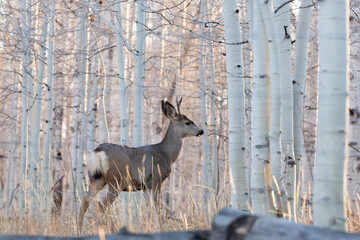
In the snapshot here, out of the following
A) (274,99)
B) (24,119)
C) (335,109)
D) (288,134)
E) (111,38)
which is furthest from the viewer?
(111,38)

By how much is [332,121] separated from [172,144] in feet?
22.3

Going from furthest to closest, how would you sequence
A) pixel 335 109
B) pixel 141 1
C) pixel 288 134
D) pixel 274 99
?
pixel 141 1 < pixel 288 134 < pixel 274 99 < pixel 335 109

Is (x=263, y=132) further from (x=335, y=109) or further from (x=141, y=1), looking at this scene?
(x=141, y=1)

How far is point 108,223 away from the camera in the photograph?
18.1 ft

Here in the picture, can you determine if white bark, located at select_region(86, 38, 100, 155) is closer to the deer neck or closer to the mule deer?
the deer neck

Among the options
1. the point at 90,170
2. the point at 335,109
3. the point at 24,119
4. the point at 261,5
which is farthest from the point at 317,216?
→ the point at 24,119

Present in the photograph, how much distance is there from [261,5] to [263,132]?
113 centimetres

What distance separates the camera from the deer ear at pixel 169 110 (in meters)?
9.78

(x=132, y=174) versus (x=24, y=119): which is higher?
(x=24, y=119)

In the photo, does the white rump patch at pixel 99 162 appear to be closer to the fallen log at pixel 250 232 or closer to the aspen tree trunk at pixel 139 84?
the aspen tree trunk at pixel 139 84

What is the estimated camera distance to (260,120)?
4.63m

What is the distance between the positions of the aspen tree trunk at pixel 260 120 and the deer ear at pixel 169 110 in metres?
4.99

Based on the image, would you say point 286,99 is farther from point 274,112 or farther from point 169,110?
point 169,110

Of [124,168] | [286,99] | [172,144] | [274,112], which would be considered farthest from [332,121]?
[172,144]
